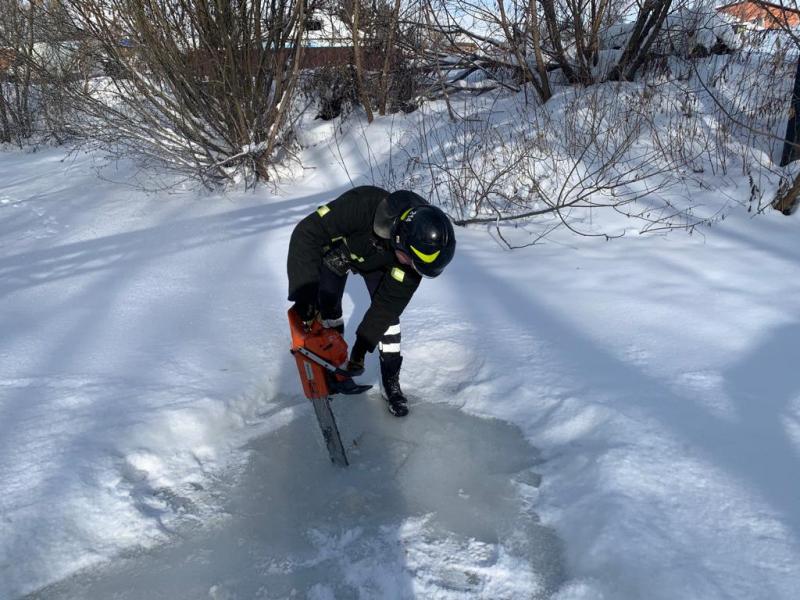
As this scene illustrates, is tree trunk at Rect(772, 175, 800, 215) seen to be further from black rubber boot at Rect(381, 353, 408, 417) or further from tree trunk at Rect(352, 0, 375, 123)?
tree trunk at Rect(352, 0, 375, 123)

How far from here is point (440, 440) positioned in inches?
110

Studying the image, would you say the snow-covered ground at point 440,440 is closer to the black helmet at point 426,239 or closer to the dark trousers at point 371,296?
the dark trousers at point 371,296

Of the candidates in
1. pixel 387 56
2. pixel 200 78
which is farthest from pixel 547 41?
pixel 200 78

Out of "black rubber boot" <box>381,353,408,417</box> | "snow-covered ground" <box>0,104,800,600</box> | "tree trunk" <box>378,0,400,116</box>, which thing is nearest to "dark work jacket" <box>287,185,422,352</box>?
"black rubber boot" <box>381,353,408,417</box>

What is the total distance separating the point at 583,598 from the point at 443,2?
25.3 feet

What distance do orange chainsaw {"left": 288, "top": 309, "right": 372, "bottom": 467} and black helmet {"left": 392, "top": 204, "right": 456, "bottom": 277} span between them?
2.02 ft

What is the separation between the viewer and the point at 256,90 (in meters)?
7.01

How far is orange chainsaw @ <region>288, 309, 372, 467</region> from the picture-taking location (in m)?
2.65

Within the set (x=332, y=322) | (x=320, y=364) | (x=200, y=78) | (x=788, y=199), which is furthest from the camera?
(x=200, y=78)

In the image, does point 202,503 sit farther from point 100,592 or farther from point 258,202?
point 258,202

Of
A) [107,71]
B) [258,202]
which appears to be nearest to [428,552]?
[258,202]

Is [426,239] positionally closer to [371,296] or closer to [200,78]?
[371,296]

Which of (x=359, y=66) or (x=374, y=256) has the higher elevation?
(x=359, y=66)

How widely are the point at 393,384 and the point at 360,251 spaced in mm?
749
